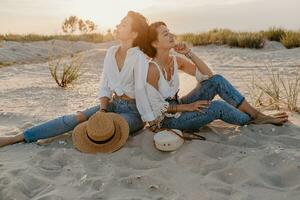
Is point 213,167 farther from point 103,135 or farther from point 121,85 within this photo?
point 121,85

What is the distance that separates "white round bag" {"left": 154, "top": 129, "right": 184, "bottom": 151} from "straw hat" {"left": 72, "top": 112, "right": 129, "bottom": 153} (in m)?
0.35

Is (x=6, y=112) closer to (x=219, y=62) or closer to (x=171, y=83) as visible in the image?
(x=171, y=83)

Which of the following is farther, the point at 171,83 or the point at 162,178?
the point at 171,83

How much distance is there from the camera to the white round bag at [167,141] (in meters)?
→ 4.45

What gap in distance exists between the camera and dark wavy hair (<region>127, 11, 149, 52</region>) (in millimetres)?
4832

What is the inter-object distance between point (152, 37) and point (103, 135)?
1038 millimetres

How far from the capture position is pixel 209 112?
482cm

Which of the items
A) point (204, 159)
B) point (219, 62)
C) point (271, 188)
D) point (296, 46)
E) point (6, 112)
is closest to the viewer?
point (271, 188)

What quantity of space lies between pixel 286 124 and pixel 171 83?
1.19 m

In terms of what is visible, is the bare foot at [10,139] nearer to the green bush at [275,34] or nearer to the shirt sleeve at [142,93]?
the shirt sleeve at [142,93]

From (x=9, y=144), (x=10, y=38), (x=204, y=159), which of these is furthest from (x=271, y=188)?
(x=10, y=38)

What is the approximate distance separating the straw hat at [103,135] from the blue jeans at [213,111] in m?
0.42

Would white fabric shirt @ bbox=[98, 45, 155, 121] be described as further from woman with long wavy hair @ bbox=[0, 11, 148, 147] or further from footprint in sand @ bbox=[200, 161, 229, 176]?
footprint in sand @ bbox=[200, 161, 229, 176]

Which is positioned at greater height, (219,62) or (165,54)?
(165,54)
